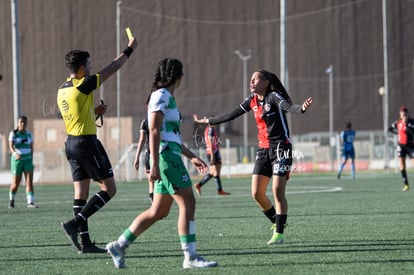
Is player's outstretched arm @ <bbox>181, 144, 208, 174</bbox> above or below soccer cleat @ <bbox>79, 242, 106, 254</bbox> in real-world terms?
above

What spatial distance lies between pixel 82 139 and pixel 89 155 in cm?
20

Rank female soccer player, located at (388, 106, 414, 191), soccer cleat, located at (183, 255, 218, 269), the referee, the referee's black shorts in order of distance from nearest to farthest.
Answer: soccer cleat, located at (183, 255, 218, 269)
the referee
the referee's black shorts
female soccer player, located at (388, 106, 414, 191)

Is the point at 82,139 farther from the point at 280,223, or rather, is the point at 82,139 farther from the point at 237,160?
the point at 237,160

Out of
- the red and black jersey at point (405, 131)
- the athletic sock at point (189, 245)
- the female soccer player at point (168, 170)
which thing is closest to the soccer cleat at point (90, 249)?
the female soccer player at point (168, 170)

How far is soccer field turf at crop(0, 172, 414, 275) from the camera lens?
8.98m

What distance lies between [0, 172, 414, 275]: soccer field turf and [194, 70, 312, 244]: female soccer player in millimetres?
585

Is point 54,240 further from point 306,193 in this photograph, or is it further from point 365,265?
point 306,193

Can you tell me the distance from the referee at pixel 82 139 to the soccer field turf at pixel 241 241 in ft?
1.07

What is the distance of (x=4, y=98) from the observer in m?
65.6

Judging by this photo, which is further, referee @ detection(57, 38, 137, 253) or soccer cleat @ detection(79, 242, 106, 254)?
soccer cleat @ detection(79, 242, 106, 254)

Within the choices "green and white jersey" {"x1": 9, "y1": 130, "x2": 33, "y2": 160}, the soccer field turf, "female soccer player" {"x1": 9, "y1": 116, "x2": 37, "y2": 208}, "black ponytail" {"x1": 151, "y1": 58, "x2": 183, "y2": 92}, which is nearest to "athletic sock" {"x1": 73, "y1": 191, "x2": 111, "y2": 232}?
the soccer field turf

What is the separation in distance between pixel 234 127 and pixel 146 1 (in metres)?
11.4

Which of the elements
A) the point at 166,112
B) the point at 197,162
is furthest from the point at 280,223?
the point at 166,112

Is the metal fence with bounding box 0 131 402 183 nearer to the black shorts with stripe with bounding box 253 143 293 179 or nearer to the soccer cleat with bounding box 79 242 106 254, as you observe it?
the black shorts with stripe with bounding box 253 143 293 179
